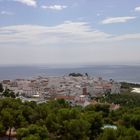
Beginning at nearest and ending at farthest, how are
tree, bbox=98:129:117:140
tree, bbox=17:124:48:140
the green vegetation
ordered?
tree, bbox=98:129:117:140, the green vegetation, tree, bbox=17:124:48:140

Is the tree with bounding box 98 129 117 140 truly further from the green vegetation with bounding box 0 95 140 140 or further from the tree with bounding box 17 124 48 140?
the tree with bounding box 17 124 48 140

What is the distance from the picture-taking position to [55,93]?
5809cm

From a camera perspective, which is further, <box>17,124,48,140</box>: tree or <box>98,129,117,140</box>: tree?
<box>17,124,48,140</box>: tree

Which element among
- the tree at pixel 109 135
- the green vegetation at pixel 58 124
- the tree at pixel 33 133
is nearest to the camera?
the tree at pixel 109 135

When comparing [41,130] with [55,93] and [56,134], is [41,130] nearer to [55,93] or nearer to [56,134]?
[56,134]

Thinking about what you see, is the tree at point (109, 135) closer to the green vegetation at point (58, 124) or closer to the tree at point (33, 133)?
the green vegetation at point (58, 124)

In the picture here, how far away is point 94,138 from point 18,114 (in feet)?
12.5

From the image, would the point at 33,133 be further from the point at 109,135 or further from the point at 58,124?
the point at 109,135

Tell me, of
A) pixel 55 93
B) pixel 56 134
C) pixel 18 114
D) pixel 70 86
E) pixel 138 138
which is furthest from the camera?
pixel 70 86

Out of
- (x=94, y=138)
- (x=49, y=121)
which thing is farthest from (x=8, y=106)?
(x=94, y=138)

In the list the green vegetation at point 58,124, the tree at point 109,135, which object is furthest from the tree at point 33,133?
the tree at point 109,135

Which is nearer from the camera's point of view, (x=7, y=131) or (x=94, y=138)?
(x=94, y=138)

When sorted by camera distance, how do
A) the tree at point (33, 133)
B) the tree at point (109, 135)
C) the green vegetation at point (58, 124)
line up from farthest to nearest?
1. the tree at point (33, 133)
2. the green vegetation at point (58, 124)
3. the tree at point (109, 135)

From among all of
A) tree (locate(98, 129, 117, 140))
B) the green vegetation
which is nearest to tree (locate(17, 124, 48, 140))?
the green vegetation
